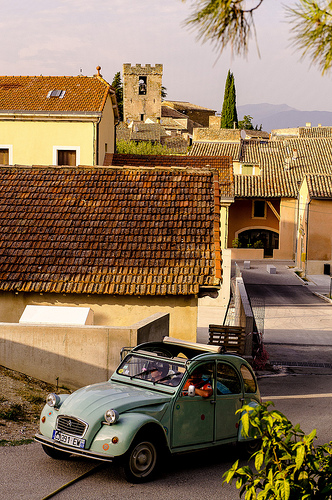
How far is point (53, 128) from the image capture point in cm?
2964

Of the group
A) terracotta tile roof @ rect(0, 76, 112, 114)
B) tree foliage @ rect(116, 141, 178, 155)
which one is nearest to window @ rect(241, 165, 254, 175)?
tree foliage @ rect(116, 141, 178, 155)

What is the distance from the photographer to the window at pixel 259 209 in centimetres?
5806

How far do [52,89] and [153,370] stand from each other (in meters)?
23.7

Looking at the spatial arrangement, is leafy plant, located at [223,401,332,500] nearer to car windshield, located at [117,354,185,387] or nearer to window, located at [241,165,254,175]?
car windshield, located at [117,354,185,387]

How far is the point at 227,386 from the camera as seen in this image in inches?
400

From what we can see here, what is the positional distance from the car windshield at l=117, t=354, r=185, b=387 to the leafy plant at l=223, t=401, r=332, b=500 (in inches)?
158

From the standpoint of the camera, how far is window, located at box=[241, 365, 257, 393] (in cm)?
1047

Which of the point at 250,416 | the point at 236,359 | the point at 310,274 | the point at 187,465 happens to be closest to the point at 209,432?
the point at 187,465

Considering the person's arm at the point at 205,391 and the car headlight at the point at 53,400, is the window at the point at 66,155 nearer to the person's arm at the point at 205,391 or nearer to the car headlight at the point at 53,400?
the person's arm at the point at 205,391

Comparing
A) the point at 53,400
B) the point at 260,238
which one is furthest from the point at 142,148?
the point at 53,400

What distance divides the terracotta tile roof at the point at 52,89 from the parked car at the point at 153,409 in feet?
68.4

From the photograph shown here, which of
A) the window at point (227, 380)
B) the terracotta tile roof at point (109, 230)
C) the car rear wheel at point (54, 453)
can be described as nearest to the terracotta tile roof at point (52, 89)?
the terracotta tile roof at point (109, 230)

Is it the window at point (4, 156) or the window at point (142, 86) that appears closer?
the window at point (4, 156)

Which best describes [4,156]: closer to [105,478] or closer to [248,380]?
[248,380]
